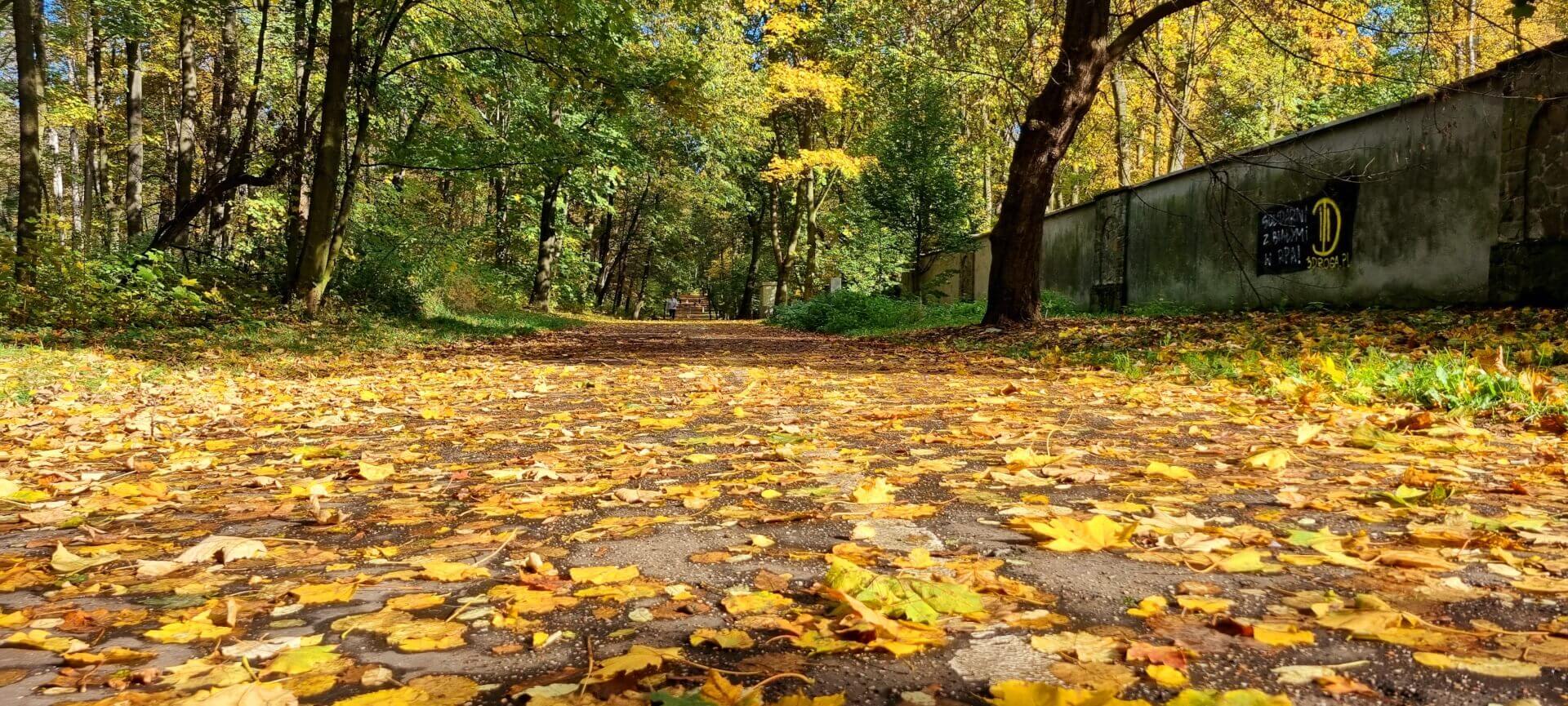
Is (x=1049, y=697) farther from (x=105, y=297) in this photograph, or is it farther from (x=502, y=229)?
(x=502, y=229)

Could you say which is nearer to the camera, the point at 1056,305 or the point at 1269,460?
the point at 1269,460

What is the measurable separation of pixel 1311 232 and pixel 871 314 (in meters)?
7.86

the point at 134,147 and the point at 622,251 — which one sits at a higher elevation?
the point at 622,251

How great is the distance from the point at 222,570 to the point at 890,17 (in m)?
15.1

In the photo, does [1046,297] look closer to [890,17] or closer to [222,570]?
[890,17]

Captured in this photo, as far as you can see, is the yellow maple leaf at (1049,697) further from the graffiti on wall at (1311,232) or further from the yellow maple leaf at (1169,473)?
the graffiti on wall at (1311,232)

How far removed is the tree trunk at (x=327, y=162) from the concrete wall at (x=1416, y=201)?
10824 millimetres

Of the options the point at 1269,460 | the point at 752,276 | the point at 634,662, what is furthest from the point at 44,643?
the point at 752,276

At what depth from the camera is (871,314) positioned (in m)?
16.1

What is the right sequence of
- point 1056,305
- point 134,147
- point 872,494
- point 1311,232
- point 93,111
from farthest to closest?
point 93,111, point 134,147, point 1056,305, point 1311,232, point 872,494

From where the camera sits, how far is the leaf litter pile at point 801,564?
120 centimetres

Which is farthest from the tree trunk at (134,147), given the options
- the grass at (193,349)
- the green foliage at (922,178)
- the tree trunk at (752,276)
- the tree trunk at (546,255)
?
the tree trunk at (752,276)

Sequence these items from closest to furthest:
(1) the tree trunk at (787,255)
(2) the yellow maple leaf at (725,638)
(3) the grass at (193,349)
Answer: (2) the yellow maple leaf at (725,638), (3) the grass at (193,349), (1) the tree trunk at (787,255)

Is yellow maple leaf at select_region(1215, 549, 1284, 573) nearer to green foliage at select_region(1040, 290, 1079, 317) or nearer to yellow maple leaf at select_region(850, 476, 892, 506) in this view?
yellow maple leaf at select_region(850, 476, 892, 506)
